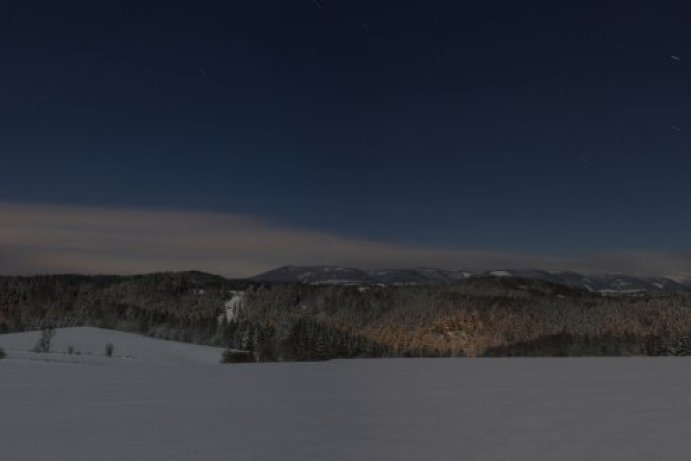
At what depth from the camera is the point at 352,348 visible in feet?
455

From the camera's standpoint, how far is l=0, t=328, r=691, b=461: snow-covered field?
9422mm

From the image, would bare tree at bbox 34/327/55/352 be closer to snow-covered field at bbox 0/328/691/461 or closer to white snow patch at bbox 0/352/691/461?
snow-covered field at bbox 0/328/691/461

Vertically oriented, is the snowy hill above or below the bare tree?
below

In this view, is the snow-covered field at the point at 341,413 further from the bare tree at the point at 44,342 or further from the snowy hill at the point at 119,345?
the snowy hill at the point at 119,345

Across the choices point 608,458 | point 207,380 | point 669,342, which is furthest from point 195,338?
point 608,458

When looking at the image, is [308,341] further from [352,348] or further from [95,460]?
[95,460]

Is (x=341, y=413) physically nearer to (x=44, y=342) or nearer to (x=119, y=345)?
(x=44, y=342)

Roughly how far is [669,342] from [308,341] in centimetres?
6409

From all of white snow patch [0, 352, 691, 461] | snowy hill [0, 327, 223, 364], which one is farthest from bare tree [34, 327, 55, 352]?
white snow patch [0, 352, 691, 461]

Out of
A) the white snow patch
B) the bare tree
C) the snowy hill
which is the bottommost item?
the snowy hill

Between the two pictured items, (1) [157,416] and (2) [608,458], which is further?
(1) [157,416]

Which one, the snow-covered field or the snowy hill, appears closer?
the snow-covered field

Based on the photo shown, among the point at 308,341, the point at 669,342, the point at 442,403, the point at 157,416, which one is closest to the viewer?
the point at 157,416

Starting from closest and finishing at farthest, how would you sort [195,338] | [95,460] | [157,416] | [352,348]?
[95,460]
[157,416]
[352,348]
[195,338]
